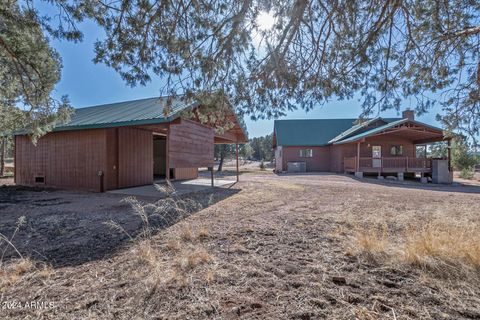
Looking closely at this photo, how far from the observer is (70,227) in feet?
13.8

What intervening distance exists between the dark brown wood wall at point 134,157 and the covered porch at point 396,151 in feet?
44.2

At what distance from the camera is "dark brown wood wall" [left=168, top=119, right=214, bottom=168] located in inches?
308

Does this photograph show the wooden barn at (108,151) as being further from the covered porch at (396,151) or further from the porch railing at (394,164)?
the porch railing at (394,164)

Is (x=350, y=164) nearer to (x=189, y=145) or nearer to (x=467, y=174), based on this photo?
(x=467, y=174)

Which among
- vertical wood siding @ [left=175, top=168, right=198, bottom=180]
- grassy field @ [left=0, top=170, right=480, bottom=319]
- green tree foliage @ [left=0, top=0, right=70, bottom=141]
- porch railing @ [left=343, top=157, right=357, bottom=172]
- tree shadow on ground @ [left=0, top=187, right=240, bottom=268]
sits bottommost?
tree shadow on ground @ [left=0, top=187, right=240, bottom=268]

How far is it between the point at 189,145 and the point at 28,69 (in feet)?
15.8

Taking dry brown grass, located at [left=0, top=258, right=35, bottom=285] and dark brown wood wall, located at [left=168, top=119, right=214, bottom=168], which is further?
dark brown wood wall, located at [left=168, top=119, right=214, bottom=168]

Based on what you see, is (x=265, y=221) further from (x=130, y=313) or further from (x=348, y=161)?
(x=348, y=161)

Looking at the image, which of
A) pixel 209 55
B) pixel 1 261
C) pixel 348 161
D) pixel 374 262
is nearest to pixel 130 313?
pixel 1 261

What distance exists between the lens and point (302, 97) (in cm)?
494

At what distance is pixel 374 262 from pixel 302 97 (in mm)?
3412

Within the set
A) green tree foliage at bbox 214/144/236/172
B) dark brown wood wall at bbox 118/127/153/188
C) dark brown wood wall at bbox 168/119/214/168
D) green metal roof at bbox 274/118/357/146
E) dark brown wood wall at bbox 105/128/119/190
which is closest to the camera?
dark brown wood wall at bbox 168/119/214/168

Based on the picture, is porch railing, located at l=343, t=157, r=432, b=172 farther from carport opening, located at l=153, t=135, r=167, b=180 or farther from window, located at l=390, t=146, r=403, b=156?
carport opening, located at l=153, t=135, r=167, b=180

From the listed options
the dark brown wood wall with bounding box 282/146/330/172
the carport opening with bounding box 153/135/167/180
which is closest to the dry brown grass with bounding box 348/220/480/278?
the carport opening with bounding box 153/135/167/180
